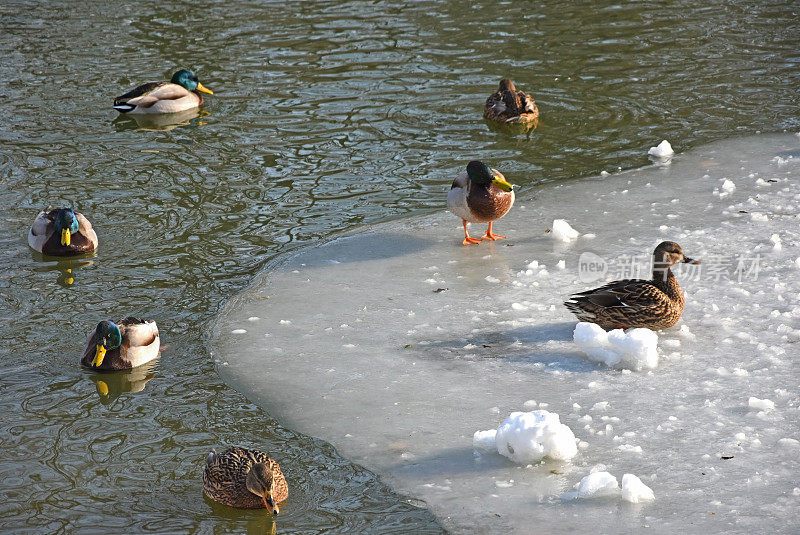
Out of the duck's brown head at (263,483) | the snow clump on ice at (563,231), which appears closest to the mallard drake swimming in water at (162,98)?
the snow clump on ice at (563,231)

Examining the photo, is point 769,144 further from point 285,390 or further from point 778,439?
point 285,390

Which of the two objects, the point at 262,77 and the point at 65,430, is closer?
the point at 65,430

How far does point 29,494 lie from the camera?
15.8 feet

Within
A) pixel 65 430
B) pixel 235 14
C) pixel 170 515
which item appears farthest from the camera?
pixel 235 14

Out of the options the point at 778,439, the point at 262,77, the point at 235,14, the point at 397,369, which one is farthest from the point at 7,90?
the point at 778,439

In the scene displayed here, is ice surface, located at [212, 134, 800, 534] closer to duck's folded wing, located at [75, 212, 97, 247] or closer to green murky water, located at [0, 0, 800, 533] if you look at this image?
green murky water, located at [0, 0, 800, 533]

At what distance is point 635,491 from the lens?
14.6ft

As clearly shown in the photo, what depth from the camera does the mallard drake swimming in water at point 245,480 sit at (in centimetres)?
456

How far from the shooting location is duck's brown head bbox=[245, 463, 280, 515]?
4.55m

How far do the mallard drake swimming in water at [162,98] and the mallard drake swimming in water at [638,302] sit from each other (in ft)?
22.4

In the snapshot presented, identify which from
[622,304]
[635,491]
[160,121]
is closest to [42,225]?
[160,121]

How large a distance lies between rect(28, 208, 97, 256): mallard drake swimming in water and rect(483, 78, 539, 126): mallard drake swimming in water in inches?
172

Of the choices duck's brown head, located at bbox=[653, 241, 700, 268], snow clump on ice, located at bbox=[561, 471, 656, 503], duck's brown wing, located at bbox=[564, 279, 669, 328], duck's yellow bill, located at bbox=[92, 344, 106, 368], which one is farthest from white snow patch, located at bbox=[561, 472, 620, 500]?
duck's yellow bill, located at bbox=[92, 344, 106, 368]

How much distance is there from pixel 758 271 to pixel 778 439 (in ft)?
7.05
